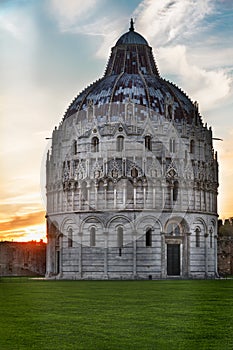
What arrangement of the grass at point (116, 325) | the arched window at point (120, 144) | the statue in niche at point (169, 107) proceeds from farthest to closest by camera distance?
the statue in niche at point (169, 107) → the arched window at point (120, 144) → the grass at point (116, 325)

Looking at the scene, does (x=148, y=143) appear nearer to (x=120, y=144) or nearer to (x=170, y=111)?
(x=120, y=144)

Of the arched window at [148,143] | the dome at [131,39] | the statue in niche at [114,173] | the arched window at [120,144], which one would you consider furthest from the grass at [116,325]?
the dome at [131,39]

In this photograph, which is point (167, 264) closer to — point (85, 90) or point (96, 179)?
Answer: point (96, 179)

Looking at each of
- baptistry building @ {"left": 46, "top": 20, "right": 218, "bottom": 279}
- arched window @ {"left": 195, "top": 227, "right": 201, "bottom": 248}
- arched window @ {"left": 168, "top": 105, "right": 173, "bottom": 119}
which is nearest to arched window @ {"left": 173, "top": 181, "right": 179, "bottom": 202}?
baptistry building @ {"left": 46, "top": 20, "right": 218, "bottom": 279}

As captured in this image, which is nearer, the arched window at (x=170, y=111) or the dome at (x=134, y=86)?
the arched window at (x=170, y=111)

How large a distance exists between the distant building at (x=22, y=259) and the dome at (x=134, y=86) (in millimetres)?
14304

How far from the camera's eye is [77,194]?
2464 inches

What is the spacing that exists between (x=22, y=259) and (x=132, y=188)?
17.1m

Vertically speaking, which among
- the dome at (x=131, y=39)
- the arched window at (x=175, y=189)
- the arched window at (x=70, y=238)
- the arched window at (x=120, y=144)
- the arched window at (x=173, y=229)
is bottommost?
the arched window at (x=70, y=238)

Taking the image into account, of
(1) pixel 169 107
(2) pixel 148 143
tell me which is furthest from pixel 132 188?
(1) pixel 169 107

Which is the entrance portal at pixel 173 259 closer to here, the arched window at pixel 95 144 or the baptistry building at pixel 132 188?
the baptistry building at pixel 132 188

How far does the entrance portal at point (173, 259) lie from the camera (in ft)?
204

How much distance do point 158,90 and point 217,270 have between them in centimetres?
1723

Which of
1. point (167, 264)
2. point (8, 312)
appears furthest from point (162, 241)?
point (8, 312)
